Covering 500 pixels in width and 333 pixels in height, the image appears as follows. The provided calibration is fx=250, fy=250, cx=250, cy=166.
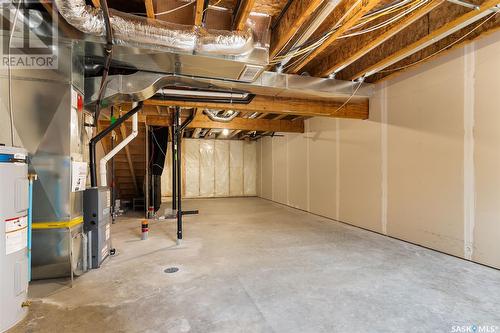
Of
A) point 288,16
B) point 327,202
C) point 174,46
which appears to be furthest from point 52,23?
point 327,202

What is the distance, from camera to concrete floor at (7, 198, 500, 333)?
5.67ft

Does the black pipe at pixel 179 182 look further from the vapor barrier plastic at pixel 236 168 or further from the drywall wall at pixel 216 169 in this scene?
the vapor barrier plastic at pixel 236 168

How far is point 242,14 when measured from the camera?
6.96ft

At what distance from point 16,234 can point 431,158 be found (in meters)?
4.34

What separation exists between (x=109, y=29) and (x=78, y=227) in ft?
6.07

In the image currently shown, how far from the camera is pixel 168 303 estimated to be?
6.49 feet

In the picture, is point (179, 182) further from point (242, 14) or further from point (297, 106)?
point (242, 14)

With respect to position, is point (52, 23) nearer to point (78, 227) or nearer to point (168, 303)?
point (78, 227)

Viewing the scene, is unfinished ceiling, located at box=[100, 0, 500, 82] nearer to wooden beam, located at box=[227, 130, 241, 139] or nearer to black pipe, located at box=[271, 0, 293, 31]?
black pipe, located at box=[271, 0, 293, 31]

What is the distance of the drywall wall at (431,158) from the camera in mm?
2744

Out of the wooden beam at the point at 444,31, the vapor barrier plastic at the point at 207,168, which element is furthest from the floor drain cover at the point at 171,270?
the vapor barrier plastic at the point at 207,168

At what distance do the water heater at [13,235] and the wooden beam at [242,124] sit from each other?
3586 millimetres

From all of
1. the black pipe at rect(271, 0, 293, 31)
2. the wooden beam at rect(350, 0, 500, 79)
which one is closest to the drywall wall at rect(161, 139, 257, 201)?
the wooden beam at rect(350, 0, 500, 79)

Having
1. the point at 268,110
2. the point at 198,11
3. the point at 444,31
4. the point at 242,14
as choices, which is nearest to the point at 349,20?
the point at 242,14
